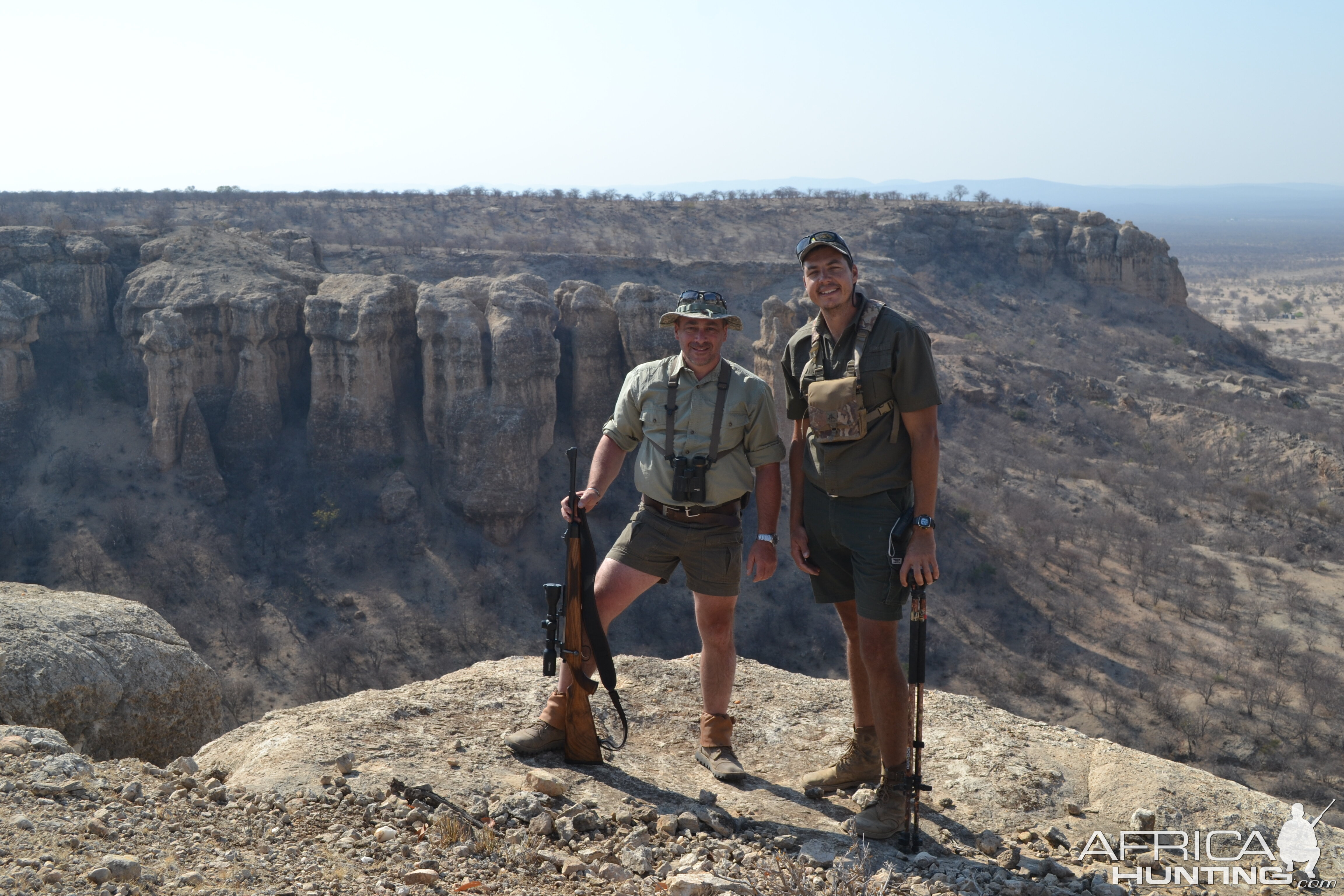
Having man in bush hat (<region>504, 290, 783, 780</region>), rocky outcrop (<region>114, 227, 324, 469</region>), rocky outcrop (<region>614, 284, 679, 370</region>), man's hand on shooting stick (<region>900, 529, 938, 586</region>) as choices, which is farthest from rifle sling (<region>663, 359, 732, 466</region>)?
rocky outcrop (<region>114, 227, 324, 469</region>)

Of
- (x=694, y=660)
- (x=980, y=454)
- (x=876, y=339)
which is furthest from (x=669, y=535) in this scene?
(x=980, y=454)

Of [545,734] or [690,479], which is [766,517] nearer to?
[690,479]

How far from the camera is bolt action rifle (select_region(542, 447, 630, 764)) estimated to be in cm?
399

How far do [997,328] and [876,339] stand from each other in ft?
111

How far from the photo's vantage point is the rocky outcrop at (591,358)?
699 inches

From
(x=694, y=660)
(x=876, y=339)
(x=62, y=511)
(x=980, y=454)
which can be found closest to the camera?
(x=876, y=339)

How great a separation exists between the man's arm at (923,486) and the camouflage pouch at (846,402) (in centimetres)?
14

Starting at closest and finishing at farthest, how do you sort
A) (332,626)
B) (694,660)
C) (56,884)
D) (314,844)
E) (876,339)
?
(56,884)
(314,844)
(876,339)
(694,660)
(332,626)

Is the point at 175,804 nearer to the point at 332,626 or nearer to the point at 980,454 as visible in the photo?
the point at 332,626

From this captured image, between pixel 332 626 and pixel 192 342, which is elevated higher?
pixel 192 342

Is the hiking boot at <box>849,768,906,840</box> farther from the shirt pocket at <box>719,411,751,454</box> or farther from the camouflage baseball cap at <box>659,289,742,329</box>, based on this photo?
the camouflage baseball cap at <box>659,289,742,329</box>

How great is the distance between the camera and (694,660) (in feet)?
18.8

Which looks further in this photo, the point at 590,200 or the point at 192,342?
the point at 590,200

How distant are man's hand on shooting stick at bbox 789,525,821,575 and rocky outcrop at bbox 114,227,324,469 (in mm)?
15778
